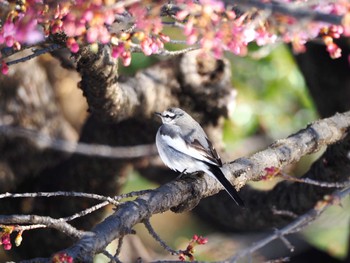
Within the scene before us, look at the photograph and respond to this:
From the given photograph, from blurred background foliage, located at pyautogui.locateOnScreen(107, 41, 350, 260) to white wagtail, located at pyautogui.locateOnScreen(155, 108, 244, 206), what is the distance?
Result: 265 cm

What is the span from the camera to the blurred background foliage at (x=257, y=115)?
7465 mm

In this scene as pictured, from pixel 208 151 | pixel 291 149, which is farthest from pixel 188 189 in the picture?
pixel 291 149

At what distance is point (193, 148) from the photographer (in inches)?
168

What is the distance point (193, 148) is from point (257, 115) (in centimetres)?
364

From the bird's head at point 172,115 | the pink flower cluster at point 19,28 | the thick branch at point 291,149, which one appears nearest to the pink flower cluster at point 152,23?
the pink flower cluster at point 19,28

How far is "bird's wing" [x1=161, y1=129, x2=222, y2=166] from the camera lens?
3982mm

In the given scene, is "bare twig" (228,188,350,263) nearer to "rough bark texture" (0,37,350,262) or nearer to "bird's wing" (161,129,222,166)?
"bird's wing" (161,129,222,166)

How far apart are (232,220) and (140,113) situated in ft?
3.96

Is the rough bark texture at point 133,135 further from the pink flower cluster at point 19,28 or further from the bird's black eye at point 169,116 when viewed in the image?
the pink flower cluster at point 19,28

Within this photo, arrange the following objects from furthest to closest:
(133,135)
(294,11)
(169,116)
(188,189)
Result: (133,135)
(169,116)
(188,189)
(294,11)

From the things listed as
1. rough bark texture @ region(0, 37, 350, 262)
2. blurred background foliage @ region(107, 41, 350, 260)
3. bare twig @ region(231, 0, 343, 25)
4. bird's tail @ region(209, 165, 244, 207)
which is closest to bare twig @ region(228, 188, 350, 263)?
bare twig @ region(231, 0, 343, 25)

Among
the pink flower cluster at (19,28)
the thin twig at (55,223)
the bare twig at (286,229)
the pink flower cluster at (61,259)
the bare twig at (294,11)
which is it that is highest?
the bare twig at (294,11)

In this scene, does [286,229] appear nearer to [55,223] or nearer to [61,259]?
[61,259]

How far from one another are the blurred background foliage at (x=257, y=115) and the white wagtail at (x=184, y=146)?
265cm
